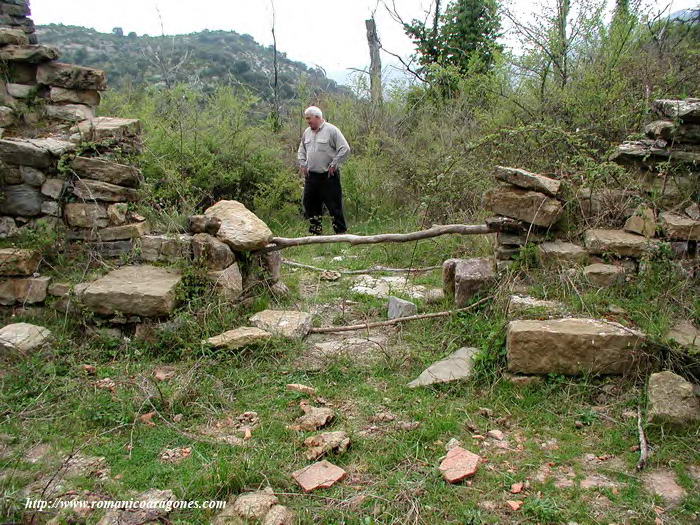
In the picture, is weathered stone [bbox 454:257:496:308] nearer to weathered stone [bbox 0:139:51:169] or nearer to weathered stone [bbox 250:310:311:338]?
weathered stone [bbox 250:310:311:338]

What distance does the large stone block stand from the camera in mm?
3771

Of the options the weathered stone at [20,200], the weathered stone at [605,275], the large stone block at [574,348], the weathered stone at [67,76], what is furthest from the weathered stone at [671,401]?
the weathered stone at [67,76]

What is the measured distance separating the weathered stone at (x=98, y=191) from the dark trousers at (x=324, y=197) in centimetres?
352

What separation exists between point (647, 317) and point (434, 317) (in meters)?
1.77

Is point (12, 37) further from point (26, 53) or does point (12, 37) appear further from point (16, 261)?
point (16, 261)

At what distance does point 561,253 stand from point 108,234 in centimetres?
427

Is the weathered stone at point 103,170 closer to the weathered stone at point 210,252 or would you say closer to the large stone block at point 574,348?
the weathered stone at point 210,252

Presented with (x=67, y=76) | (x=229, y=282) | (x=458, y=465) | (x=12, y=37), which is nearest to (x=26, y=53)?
(x=12, y=37)

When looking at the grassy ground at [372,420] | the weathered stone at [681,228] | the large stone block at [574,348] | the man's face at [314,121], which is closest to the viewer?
the grassy ground at [372,420]

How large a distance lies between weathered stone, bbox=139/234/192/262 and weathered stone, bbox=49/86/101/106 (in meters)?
2.06

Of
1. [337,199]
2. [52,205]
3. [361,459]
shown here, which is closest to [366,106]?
[337,199]

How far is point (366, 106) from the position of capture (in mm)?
11977

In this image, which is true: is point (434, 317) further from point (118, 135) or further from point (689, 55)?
point (689, 55)

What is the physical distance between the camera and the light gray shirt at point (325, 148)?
8219mm
